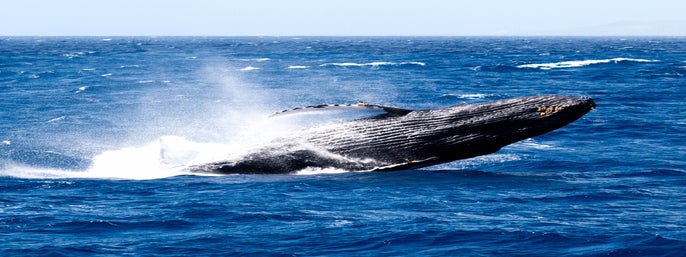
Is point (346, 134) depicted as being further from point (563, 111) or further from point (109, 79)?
point (109, 79)

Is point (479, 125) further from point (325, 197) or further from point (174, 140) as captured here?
point (174, 140)

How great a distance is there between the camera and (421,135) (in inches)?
803

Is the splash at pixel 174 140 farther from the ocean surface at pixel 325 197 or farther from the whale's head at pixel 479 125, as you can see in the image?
the whale's head at pixel 479 125

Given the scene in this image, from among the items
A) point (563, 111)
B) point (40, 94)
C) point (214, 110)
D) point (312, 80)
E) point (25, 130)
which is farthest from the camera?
point (312, 80)

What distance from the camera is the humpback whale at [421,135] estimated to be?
65.5 ft

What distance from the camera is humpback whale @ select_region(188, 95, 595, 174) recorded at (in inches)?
786

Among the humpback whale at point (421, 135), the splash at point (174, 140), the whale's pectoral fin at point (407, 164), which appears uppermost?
the humpback whale at point (421, 135)

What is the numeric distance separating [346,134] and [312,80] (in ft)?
170

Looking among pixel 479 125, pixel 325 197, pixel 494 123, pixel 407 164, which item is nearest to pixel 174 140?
pixel 325 197

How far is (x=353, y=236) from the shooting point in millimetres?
15930

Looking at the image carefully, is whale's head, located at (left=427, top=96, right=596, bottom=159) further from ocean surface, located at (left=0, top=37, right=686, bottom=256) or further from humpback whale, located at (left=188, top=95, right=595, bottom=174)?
ocean surface, located at (left=0, top=37, right=686, bottom=256)

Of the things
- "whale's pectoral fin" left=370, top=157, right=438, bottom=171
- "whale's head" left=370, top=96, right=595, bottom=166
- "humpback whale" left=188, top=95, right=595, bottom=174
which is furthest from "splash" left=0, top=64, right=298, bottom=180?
"whale's head" left=370, top=96, right=595, bottom=166

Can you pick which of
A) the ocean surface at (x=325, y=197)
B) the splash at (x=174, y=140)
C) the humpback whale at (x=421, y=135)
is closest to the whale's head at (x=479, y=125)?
the humpback whale at (x=421, y=135)

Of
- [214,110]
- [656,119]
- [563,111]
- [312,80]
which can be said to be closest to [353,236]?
[563,111]
